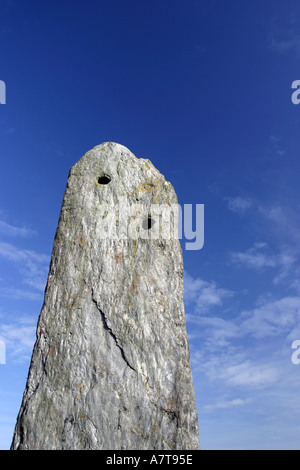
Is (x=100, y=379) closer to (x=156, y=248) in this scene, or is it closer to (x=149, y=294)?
(x=149, y=294)

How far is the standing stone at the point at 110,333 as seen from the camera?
17.6 feet

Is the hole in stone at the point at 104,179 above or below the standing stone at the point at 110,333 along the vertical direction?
above

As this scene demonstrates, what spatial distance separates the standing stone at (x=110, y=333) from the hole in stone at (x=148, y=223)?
0.7 inches

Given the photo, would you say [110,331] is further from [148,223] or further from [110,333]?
[148,223]

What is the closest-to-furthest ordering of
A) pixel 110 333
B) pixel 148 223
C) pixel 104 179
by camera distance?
pixel 110 333 < pixel 148 223 < pixel 104 179

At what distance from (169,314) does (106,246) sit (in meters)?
1.55

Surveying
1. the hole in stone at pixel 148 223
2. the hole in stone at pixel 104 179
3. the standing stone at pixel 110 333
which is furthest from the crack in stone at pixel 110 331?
the hole in stone at pixel 104 179

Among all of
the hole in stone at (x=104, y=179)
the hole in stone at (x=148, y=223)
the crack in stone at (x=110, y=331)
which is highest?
the hole in stone at (x=104, y=179)

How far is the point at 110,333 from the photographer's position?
231 inches

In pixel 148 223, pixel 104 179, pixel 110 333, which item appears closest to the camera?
pixel 110 333

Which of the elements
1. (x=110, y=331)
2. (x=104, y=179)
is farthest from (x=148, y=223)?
(x=110, y=331)

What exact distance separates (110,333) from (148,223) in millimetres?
2134

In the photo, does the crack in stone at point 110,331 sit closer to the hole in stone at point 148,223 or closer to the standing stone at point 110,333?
the standing stone at point 110,333
